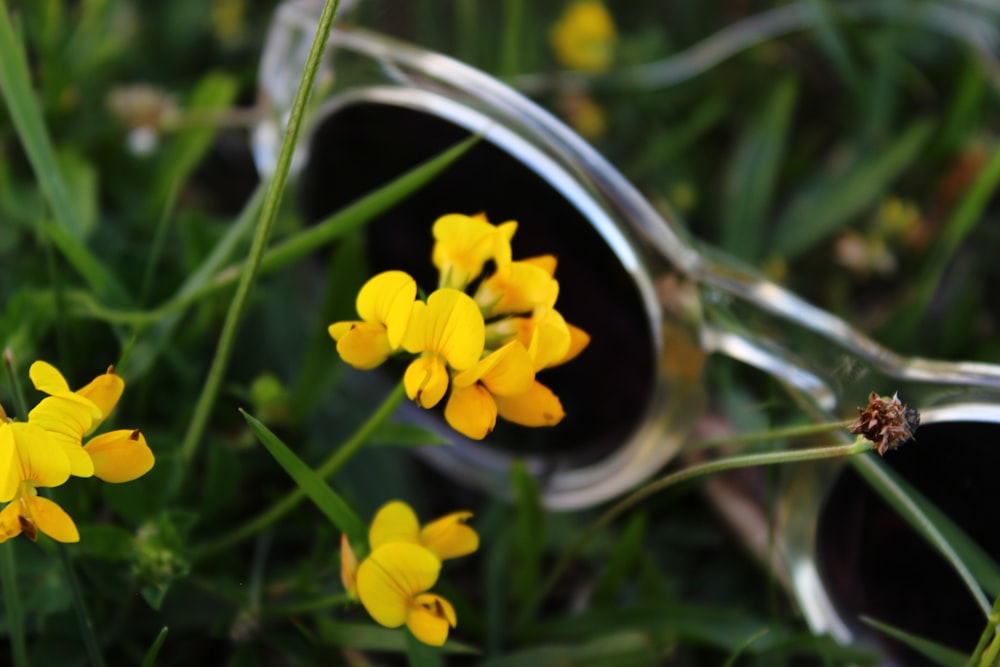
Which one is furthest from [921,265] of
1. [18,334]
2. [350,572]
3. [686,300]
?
[18,334]

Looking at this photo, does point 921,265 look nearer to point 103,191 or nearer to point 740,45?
point 740,45

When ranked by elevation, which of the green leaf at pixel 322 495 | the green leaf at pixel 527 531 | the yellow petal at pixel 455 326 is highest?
the green leaf at pixel 527 531

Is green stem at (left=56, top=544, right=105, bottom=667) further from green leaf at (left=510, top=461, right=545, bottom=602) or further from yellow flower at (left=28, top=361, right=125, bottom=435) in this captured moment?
green leaf at (left=510, top=461, right=545, bottom=602)

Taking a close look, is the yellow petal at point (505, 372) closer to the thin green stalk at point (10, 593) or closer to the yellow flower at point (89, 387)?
the yellow flower at point (89, 387)

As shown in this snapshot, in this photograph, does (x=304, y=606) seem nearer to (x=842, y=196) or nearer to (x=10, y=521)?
(x=10, y=521)

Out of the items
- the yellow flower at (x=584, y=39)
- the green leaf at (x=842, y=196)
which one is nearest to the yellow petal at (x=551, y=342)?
the green leaf at (x=842, y=196)

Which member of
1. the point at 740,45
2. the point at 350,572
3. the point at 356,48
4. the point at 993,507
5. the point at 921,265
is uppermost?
the point at 740,45

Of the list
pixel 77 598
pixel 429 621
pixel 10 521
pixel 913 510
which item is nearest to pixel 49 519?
pixel 10 521
